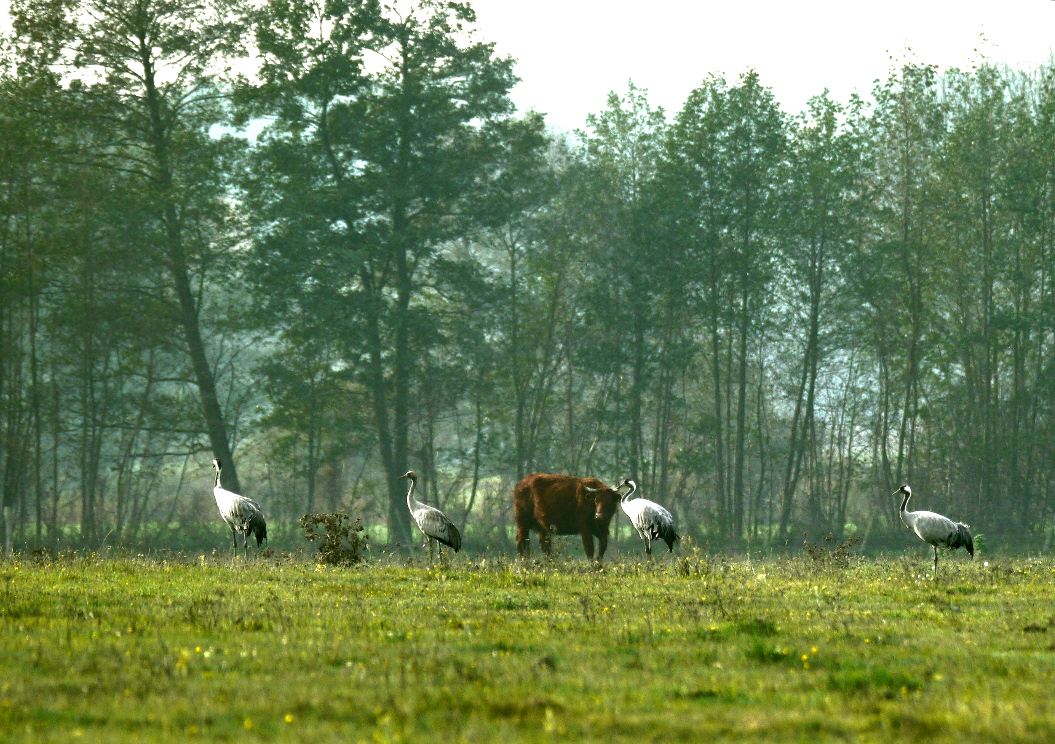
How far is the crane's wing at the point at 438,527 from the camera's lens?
818 inches

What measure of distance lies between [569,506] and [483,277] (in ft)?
72.7

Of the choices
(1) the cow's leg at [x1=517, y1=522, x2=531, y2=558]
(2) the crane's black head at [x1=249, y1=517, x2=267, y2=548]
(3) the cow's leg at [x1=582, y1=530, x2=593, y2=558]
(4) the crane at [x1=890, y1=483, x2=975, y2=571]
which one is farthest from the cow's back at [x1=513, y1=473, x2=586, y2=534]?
(4) the crane at [x1=890, y1=483, x2=975, y2=571]

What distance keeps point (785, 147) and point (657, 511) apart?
1302 inches

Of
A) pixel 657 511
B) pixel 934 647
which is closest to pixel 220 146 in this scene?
pixel 657 511

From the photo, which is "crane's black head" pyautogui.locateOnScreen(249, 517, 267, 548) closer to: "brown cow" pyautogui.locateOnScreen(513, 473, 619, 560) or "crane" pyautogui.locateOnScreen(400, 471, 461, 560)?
"crane" pyautogui.locateOnScreen(400, 471, 461, 560)

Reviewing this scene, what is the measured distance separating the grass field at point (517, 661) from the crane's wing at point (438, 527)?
4947mm

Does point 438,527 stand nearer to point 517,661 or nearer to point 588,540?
point 588,540

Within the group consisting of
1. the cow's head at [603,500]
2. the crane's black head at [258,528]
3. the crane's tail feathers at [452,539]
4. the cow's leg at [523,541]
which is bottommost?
the cow's leg at [523,541]

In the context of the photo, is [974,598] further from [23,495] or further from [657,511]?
[23,495]

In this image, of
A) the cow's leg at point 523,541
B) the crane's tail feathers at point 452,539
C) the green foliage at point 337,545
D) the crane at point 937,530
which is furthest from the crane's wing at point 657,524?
the green foliage at point 337,545

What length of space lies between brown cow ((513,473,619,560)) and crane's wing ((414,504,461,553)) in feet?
13.5

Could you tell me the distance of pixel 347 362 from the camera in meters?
44.9

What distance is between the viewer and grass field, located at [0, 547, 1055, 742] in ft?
22.4

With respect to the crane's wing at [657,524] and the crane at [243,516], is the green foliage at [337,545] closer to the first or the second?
the crane at [243,516]
